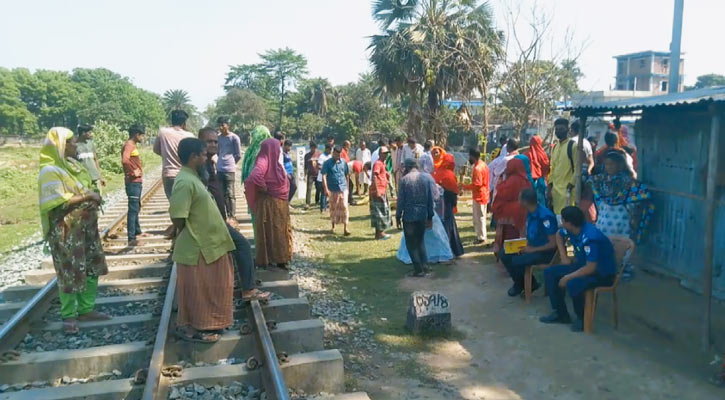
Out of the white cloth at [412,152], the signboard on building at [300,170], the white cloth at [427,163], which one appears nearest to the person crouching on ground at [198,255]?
the white cloth at [427,163]

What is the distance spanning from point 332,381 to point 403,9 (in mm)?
17566

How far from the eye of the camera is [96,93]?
8056 cm

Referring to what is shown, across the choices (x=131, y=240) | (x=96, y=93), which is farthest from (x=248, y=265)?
(x=96, y=93)

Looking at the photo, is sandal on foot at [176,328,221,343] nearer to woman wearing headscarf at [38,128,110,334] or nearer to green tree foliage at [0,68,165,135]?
woman wearing headscarf at [38,128,110,334]

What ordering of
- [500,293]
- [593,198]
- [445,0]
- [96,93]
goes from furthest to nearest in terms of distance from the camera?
1. [96,93]
2. [445,0]
3. [593,198]
4. [500,293]

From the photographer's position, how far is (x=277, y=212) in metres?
6.89

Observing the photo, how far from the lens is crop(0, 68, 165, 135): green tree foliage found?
72.8 meters

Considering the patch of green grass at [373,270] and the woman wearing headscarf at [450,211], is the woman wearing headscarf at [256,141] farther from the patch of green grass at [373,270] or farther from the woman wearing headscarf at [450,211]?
the woman wearing headscarf at [450,211]

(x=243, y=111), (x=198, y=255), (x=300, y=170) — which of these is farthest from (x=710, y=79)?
(x=198, y=255)

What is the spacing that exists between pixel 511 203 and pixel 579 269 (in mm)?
2193

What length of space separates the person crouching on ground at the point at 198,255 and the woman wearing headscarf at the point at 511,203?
425 centimetres

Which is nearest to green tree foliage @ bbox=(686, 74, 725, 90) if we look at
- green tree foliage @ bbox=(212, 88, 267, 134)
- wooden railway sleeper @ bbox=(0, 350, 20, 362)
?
green tree foliage @ bbox=(212, 88, 267, 134)

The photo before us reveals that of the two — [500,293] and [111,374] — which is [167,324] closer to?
[111,374]

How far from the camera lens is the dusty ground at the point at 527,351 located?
442 centimetres
